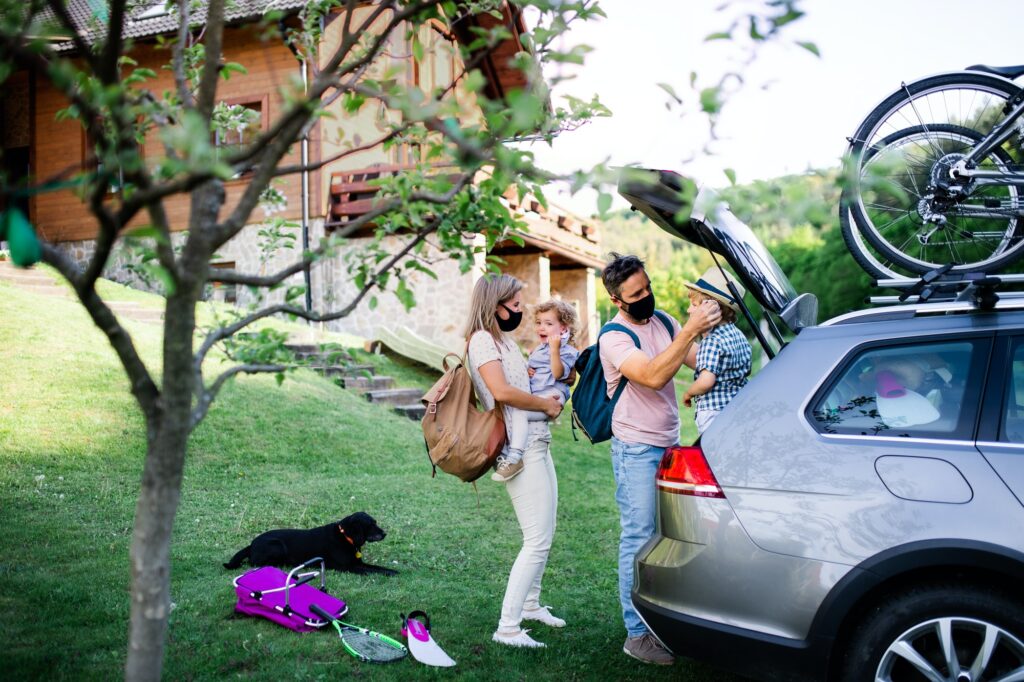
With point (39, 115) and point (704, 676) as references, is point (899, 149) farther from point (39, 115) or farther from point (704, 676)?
point (39, 115)

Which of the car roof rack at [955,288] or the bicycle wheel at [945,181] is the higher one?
the bicycle wheel at [945,181]

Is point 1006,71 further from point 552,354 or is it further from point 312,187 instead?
point 312,187

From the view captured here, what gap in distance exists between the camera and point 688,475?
334cm

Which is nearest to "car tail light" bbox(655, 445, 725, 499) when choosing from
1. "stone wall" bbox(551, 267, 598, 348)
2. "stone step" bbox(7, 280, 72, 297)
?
"stone step" bbox(7, 280, 72, 297)

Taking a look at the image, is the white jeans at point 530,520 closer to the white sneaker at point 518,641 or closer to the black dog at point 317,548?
the white sneaker at point 518,641

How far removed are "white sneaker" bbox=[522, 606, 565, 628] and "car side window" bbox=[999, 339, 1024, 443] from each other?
8.84 feet

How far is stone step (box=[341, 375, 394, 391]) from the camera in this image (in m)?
13.1

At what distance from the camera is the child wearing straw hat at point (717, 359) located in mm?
4891

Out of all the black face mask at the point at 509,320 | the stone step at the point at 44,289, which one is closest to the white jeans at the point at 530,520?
the black face mask at the point at 509,320

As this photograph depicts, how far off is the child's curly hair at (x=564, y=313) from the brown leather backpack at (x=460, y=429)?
0.75m

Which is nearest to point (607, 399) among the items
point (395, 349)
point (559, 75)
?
point (559, 75)

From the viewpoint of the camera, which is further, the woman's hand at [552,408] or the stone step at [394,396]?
the stone step at [394,396]

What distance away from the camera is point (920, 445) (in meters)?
3.00

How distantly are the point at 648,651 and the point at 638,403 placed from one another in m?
1.20
